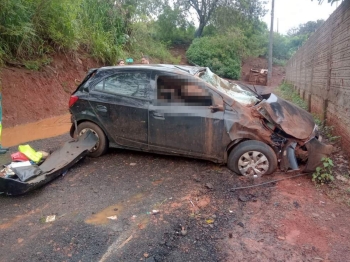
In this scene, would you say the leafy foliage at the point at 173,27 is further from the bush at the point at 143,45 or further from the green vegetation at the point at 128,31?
the bush at the point at 143,45

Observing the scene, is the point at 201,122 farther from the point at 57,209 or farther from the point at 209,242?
the point at 57,209

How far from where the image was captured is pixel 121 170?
15.2 feet

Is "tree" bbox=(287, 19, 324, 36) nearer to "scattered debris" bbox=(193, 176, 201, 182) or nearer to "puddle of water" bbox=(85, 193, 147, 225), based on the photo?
"scattered debris" bbox=(193, 176, 201, 182)

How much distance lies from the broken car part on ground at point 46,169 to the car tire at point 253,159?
2.40 m

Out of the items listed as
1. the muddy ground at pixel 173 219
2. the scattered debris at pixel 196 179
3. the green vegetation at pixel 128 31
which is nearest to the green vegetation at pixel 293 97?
the muddy ground at pixel 173 219

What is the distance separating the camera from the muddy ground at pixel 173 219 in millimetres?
2766

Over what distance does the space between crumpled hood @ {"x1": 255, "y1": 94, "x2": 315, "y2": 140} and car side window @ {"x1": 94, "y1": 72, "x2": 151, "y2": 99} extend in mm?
1766

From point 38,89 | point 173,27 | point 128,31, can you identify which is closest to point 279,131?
point 38,89

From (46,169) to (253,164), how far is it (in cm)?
304

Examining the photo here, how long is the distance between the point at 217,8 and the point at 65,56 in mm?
23252

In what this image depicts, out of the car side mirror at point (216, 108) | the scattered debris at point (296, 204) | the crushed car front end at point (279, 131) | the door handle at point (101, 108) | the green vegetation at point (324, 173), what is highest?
the car side mirror at point (216, 108)

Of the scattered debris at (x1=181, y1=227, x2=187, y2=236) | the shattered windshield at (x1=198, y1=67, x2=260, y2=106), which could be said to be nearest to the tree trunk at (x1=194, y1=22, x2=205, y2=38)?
the shattered windshield at (x1=198, y1=67, x2=260, y2=106)

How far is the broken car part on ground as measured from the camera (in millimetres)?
3668

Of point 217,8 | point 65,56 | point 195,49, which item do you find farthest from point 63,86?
point 217,8
